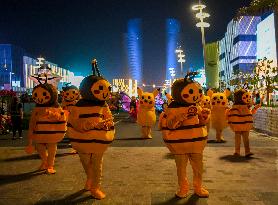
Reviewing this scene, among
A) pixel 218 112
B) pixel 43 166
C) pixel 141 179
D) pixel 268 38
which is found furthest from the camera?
pixel 268 38

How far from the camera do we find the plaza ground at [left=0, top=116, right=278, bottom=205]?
6379 mm

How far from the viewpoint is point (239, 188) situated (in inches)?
273

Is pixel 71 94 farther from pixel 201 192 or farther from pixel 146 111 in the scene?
pixel 201 192

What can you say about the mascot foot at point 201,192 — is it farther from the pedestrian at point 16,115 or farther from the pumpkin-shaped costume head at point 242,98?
the pedestrian at point 16,115

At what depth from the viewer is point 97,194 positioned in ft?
21.4

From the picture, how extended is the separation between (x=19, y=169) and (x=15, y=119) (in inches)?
299

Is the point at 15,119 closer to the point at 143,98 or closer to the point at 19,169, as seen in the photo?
the point at 143,98

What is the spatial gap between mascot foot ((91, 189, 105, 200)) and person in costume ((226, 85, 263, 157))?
481 cm

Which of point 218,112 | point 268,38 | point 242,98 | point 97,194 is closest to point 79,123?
point 97,194

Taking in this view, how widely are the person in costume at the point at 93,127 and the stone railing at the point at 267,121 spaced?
1040 cm

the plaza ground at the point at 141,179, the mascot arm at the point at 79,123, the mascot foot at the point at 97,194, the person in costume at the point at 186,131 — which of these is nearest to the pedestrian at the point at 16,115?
the plaza ground at the point at 141,179

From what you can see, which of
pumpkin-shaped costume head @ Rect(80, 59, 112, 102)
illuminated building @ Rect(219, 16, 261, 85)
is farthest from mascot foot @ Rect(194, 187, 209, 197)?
illuminated building @ Rect(219, 16, 261, 85)

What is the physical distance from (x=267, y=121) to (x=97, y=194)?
12.0 meters

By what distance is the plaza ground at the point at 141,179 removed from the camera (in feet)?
20.9
